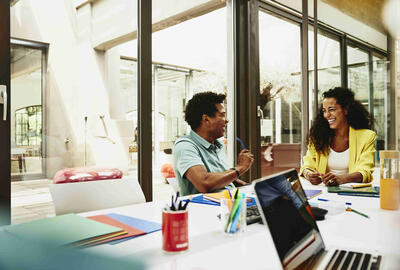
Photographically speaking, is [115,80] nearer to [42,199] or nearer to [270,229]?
[42,199]

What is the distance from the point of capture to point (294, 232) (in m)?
0.77

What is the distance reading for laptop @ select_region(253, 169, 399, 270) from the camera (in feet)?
2.36

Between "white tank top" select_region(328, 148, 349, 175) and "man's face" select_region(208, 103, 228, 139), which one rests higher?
"man's face" select_region(208, 103, 228, 139)

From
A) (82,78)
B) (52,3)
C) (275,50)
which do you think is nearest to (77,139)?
(82,78)

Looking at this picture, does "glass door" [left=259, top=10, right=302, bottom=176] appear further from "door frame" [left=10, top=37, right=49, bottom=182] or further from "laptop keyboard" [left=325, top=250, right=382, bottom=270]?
"laptop keyboard" [left=325, top=250, right=382, bottom=270]

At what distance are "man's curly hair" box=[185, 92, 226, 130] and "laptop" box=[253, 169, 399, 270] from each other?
1419 mm

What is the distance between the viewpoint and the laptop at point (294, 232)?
0.72 m

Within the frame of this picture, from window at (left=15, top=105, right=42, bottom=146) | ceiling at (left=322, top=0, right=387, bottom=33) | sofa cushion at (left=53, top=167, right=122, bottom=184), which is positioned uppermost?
ceiling at (left=322, top=0, right=387, bottom=33)

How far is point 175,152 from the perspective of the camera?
2.03 m

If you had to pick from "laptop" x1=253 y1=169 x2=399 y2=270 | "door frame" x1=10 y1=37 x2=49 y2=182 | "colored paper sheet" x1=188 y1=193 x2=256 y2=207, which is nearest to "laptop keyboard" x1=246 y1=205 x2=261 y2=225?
"colored paper sheet" x1=188 y1=193 x2=256 y2=207

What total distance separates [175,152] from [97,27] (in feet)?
5.11

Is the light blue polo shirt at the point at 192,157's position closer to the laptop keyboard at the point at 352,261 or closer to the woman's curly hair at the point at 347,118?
the woman's curly hair at the point at 347,118

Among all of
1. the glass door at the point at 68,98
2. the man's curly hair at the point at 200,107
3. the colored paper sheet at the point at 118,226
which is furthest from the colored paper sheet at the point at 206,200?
the glass door at the point at 68,98

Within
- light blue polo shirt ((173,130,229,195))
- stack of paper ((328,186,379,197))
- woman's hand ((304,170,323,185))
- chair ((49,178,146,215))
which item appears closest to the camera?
Answer: chair ((49,178,146,215))
